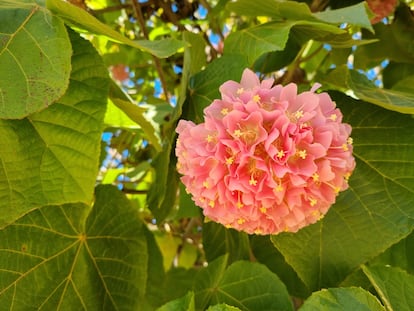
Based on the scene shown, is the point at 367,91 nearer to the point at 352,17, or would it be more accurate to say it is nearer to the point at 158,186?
the point at 352,17

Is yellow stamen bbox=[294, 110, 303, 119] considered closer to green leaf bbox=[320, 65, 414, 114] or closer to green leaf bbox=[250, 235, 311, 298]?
green leaf bbox=[320, 65, 414, 114]

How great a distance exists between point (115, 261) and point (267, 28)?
0.47 metres

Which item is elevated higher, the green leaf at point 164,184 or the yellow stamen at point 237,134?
the yellow stamen at point 237,134

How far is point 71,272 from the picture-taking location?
98 centimetres

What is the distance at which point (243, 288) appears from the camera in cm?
94

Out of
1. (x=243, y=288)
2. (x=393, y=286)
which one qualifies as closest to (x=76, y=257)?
(x=243, y=288)

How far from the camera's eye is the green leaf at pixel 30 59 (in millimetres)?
714

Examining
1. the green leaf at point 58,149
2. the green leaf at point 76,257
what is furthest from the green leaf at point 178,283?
the green leaf at point 58,149

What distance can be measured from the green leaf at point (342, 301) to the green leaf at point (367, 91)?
0.89 ft

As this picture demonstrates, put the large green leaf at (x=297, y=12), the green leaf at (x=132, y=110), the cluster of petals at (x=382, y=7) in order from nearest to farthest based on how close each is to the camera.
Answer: the large green leaf at (x=297, y=12) → the green leaf at (x=132, y=110) → the cluster of petals at (x=382, y=7)

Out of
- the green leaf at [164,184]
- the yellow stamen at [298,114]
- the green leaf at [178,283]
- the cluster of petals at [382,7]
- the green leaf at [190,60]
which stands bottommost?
the green leaf at [178,283]

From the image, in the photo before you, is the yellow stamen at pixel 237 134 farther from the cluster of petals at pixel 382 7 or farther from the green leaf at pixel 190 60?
the cluster of petals at pixel 382 7

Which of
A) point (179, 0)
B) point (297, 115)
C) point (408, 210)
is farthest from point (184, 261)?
point (297, 115)

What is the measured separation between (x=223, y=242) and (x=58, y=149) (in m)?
0.39
